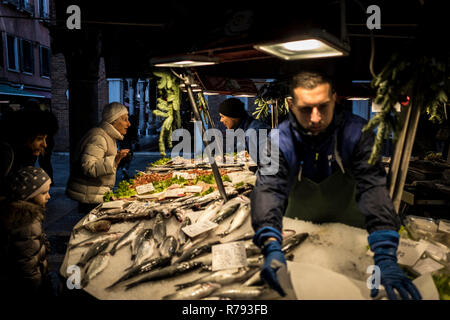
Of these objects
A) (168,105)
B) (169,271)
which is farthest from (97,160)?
(169,271)

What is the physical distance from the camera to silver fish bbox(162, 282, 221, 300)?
1792 mm

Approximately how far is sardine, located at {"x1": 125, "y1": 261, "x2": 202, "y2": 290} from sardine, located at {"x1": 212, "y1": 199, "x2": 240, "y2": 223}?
Answer: 2.32 ft

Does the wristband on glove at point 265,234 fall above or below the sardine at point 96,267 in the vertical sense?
above

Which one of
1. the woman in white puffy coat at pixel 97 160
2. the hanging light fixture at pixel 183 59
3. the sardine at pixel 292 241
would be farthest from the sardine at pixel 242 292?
the woman in white puffy coat at pixel 97 160

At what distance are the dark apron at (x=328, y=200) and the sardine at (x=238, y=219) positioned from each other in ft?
1.37

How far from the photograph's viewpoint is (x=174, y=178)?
447 cm

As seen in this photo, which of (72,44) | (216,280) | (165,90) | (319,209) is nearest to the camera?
(216,280)

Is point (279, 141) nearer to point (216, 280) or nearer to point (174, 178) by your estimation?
point (216, 280)

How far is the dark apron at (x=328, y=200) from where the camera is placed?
2330 mm

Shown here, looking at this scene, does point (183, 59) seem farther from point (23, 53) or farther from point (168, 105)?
point (23, 53)

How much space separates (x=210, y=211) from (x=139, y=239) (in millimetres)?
691

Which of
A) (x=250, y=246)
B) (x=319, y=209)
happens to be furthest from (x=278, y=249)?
(x=319, y=209)

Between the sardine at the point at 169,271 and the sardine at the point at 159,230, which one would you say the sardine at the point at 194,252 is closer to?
the sardine at the point at 169,271
